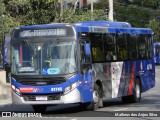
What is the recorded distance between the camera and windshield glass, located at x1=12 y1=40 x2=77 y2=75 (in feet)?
51.5

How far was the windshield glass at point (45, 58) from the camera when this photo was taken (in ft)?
51.5

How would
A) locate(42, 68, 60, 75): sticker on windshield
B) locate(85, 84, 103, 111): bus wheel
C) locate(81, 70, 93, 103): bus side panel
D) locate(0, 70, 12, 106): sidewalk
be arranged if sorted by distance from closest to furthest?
1. locate(42, 68, 60, 75): sticker on windshield
2. locate(81, 70, 93, 103): bus side panel
3. locate(85, 84, 103, 111): bus wheel
4. locate(0, 70, 12, 106): sidewalk

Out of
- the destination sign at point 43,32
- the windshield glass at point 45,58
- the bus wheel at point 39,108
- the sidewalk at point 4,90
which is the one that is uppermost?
the destination sign at point 43,32

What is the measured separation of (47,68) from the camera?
15.7 metres

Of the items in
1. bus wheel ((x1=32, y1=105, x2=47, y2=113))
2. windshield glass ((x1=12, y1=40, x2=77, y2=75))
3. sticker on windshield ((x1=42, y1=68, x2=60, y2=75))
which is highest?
windshield glass ((x1=12, y1=40, x2=77, y2=75))

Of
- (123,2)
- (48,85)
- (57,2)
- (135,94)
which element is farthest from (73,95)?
(123,2)

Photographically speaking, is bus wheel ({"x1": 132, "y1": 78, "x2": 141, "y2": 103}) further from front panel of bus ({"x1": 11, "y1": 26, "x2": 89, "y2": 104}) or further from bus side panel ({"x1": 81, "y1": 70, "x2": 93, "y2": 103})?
front panel of bus ({"x1": 11, "y1": 26, "x2": 89, "y2": 104})

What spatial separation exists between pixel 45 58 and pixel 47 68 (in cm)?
33

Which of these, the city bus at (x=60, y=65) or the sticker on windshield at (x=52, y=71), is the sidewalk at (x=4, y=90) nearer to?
the city bus at (x=60, y=65)

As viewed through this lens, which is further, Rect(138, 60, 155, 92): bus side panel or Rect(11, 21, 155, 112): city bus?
Rect(138, 60, 155, 92): bus side panel

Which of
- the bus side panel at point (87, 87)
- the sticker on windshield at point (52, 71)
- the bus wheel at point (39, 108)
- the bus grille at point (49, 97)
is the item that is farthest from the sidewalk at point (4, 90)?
the sticker on windshield at point (52, 71)

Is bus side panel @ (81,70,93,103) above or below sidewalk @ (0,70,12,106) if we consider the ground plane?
above

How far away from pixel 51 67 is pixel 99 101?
2.59 meters

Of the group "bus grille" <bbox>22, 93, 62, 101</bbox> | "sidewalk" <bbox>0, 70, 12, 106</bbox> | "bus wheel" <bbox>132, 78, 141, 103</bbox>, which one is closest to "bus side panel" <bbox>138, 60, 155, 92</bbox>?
"bus wheel" <bbox>132, 78, 141, 103</bbox>
